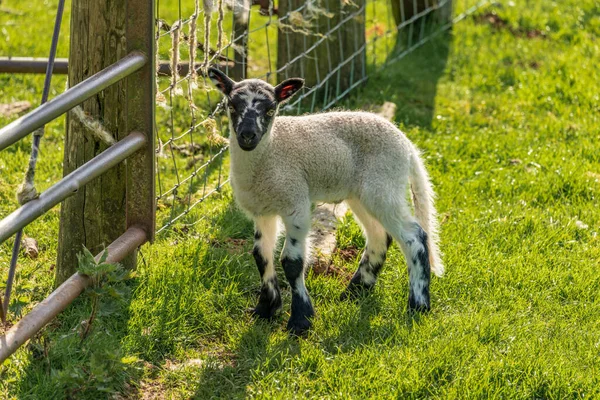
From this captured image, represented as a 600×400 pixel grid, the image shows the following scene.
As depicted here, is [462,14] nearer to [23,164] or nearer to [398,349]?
[23,164]

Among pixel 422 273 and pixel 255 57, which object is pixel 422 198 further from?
pixel 255 57

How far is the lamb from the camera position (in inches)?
197

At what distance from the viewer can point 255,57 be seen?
9.00 meters

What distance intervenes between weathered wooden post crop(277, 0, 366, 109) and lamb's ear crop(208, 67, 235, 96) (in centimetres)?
260

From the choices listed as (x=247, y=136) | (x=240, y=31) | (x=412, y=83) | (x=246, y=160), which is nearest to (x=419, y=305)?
(x=246, y=160)

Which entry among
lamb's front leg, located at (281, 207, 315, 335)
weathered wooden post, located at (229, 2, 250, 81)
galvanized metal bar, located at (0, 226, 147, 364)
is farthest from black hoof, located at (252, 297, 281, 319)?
weathered wooden post, located at (229, 2, 250, 81)

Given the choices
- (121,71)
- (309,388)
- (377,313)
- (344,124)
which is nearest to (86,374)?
(309,388)

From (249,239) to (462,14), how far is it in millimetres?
5272

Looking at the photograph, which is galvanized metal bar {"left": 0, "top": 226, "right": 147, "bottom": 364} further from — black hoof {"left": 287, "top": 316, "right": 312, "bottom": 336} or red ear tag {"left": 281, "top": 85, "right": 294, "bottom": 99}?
red ear tag {"left": 281, "top": 85, "right": 294, "bottom": 99}

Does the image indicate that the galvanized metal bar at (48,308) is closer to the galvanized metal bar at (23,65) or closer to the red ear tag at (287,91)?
the red ear tag at (287,91)

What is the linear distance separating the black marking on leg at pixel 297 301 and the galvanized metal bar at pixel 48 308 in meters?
0.91

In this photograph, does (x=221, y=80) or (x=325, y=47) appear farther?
(x=325, y=47)

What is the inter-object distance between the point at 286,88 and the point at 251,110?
311 millimetres

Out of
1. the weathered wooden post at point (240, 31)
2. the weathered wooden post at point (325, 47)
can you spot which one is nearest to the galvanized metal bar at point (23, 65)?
the weathered wooden post at point (240, 31)
